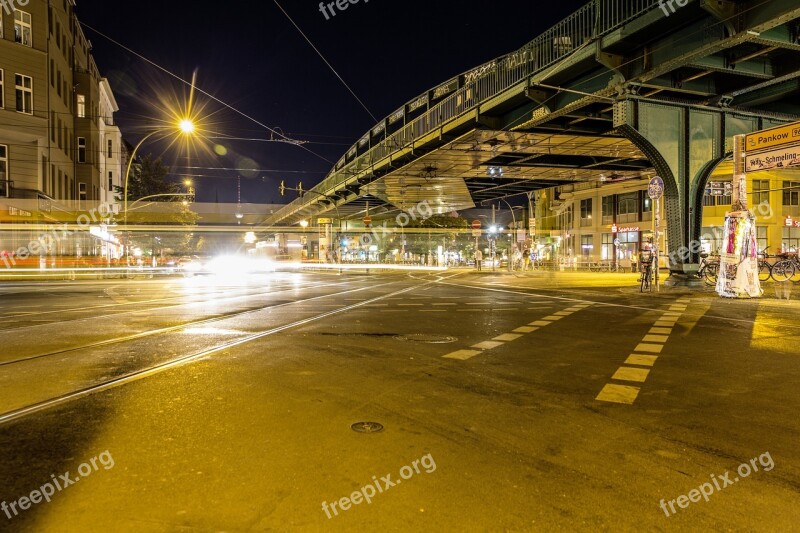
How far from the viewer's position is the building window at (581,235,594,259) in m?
55.0

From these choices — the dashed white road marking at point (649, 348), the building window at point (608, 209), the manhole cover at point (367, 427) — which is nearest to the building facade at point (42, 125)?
the dashed white road marking at point (649, 348)

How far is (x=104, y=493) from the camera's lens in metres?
3.35

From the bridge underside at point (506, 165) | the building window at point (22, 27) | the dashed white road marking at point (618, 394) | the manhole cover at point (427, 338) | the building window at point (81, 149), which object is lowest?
the dashed white road marking at point (618, 394)

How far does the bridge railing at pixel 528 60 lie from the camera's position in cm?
1538

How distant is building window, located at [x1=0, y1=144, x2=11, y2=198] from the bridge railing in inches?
954

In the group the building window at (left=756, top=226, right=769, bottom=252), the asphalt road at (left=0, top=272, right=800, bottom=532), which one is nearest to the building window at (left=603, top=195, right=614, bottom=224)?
the building window at (left=756, top=226, right=769, bottom=252)

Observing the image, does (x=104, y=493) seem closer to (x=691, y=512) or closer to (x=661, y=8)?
(x=691, y=512)

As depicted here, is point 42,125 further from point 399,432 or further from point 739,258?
point 399,432

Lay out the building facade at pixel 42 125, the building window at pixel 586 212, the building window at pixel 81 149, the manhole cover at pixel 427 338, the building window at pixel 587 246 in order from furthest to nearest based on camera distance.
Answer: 1. the building window at pixel 586 212
2. the building window at pixel 587 246
3. the building window at pixel 81 149
4. the building facade at pixel 42 125
5. the manhole cover at pixel 427 338

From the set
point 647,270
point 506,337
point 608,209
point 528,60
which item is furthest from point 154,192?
point 506,337

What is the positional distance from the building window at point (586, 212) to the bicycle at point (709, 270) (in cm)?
3591

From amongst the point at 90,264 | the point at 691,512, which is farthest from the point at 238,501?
the point at 90,264

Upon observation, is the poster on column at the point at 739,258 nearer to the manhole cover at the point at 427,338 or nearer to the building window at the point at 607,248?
the manhole cover at the point at 427,338

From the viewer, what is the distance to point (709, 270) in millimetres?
20422
